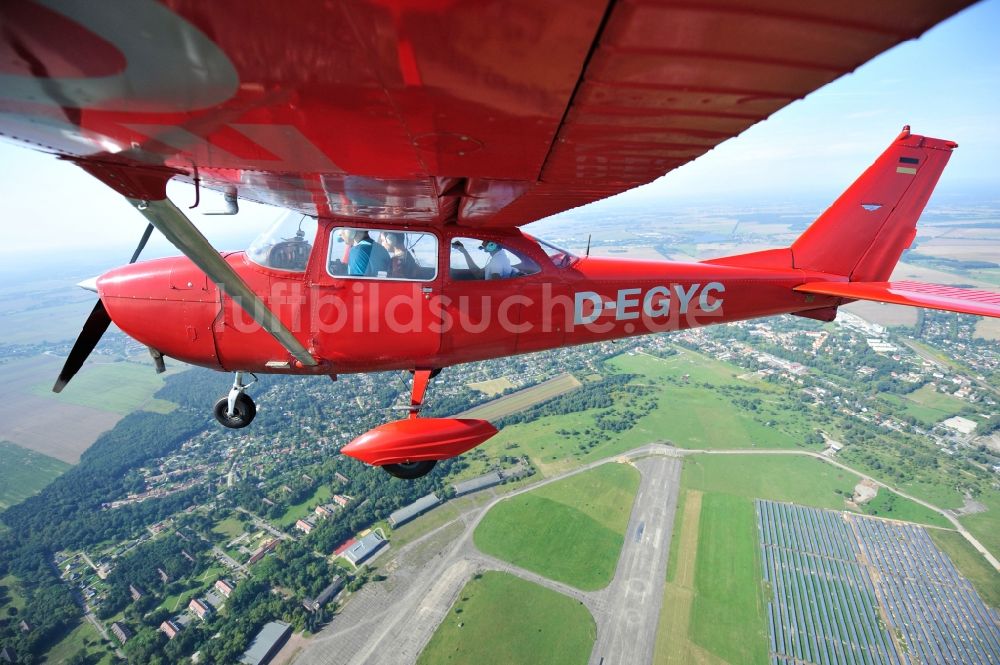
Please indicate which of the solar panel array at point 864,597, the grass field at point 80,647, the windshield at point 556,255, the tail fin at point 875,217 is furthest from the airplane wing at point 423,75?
the grass field at point 80,647

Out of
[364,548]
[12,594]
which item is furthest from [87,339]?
[12,594]

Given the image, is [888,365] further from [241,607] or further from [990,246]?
[990,246]

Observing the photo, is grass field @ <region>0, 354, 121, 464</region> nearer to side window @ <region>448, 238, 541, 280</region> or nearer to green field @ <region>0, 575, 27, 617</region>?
green field @ <region>0, 575, 27, 617</region>

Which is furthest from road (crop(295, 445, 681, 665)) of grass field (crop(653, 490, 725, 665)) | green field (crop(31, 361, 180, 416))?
green field (crop(31, 361, 180, 416))

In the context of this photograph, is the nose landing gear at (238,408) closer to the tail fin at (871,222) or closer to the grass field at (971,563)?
the tail fin at (871,222)

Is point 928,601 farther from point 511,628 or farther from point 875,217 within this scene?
point 875,217
